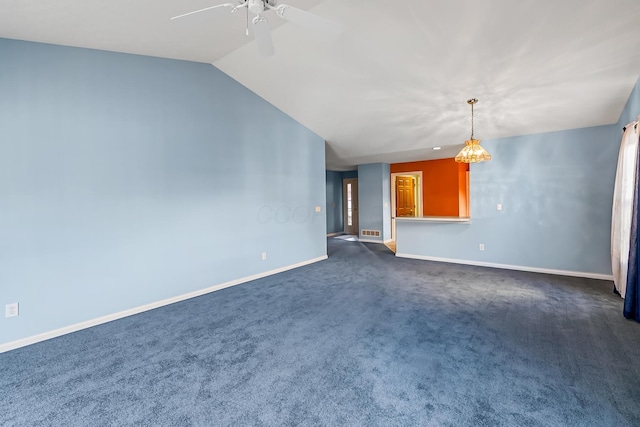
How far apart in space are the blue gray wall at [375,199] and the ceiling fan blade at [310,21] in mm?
5783

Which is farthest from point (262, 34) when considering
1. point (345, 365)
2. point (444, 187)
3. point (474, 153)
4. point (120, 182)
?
point (444, 187)

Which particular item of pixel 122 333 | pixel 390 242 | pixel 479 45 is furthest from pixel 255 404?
pixel 390 242

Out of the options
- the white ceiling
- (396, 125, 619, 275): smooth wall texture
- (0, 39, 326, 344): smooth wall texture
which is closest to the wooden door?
(396, 125, 619, 275): smooth wall texture

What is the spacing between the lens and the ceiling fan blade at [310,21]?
1898mm

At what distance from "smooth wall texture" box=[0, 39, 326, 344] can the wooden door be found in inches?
179

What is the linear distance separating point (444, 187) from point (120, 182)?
680 cm

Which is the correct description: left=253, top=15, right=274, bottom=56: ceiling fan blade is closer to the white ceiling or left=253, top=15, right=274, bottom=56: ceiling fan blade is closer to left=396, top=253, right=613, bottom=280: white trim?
the white ceiling

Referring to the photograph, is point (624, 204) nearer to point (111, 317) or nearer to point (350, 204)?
point (111, 317)

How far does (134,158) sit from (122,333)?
185 cm

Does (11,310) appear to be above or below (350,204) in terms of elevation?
below

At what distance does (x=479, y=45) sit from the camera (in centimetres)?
282

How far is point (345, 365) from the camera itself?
2.10 meters

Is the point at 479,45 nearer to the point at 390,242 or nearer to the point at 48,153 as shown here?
the point at 48,153

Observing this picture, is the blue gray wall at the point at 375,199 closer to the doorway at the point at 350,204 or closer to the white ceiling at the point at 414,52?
the doorway at the point at 350,204
